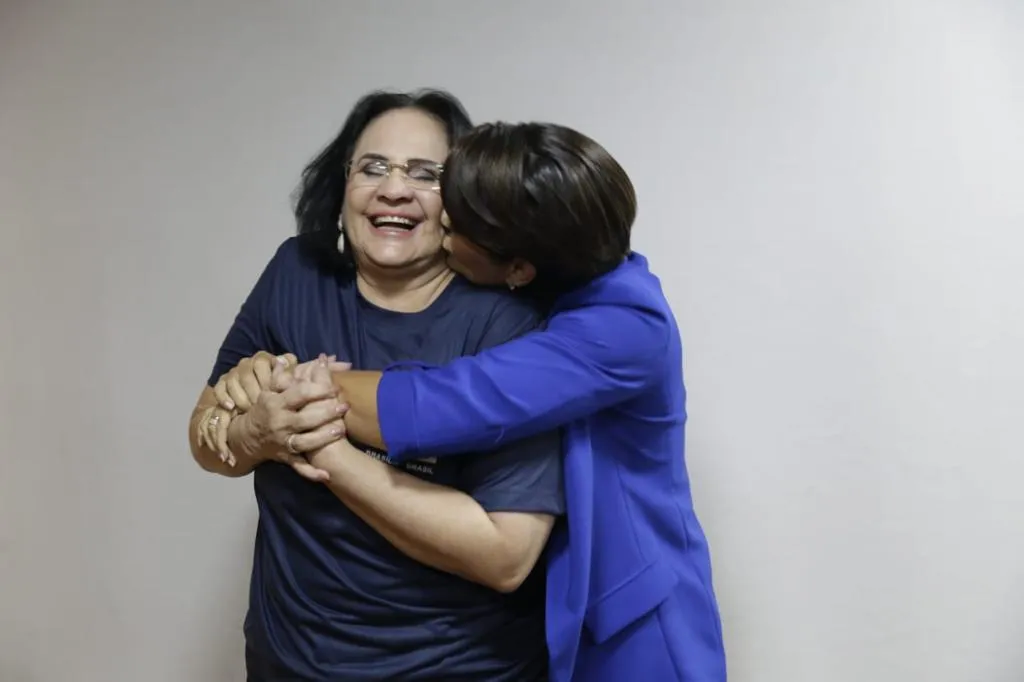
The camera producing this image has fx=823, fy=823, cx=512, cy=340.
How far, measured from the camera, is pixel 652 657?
1137mm

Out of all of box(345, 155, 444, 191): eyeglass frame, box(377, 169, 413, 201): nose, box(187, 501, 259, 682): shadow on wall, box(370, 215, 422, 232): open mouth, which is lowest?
box(187, 501, 259, 682): shadow on wall

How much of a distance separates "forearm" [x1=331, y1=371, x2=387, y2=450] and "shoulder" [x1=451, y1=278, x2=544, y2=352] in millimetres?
157

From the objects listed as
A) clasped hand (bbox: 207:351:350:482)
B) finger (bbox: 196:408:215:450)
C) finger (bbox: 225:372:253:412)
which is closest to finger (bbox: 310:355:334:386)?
clasped hand (bbox: 207:351:350:482)

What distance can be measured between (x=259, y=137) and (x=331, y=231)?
27.0 inches

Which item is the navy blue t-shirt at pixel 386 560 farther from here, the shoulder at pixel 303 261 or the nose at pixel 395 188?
the nose at pixel 395 188

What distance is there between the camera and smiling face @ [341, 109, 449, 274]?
44.1 inches

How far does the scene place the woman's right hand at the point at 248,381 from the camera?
1066mm

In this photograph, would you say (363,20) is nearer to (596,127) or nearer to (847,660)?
(596,127)

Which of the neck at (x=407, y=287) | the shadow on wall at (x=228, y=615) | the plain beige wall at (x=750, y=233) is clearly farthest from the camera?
the shadow on wall at (x=228, y=615)

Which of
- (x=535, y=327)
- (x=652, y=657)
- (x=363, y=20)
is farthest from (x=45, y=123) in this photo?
(x=652, y=657)

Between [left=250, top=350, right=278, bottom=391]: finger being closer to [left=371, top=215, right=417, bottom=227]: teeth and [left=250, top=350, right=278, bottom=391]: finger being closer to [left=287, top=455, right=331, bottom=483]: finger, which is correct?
[left=287, top=455, right=331, bottom=483]: finger

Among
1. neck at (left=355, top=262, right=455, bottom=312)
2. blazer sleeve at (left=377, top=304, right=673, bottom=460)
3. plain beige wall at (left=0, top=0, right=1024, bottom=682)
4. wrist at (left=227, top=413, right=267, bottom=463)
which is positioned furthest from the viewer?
plain beige wall at (left=0, top=0, right=1024, bottom=682)

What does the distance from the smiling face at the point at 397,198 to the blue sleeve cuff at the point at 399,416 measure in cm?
22

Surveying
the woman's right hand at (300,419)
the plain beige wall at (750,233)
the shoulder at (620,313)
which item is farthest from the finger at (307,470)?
the plain beige wall at (750,233)
